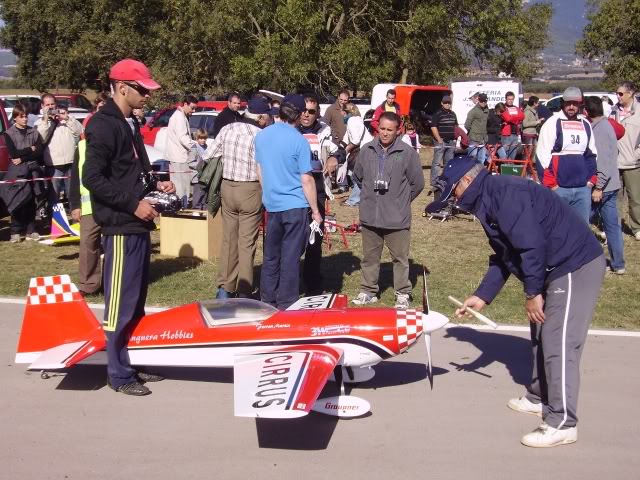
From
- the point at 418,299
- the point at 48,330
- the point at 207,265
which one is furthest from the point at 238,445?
the point at 207,265

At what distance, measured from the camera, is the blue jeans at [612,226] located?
30.7ft

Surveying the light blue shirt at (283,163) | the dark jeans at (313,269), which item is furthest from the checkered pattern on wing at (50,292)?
the dark jeans at (313,269)

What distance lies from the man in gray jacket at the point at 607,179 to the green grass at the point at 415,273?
1.09 feet

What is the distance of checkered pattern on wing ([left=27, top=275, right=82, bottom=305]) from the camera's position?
5.87 metres

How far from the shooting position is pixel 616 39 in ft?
114

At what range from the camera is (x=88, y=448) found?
4848 mm

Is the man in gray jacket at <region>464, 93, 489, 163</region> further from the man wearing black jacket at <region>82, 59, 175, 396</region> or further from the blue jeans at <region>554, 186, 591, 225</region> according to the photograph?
the man wearing black jacket at <region>82, 59, 175, 396</region>

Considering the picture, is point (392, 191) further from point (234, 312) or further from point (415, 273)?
point (234, 312)

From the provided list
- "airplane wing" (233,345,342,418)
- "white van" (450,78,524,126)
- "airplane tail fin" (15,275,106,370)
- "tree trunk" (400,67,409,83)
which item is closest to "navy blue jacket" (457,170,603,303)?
"airplane wing" (233,345,342,418)

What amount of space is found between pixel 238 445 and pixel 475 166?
2180 mm

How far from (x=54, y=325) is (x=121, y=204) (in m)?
1.15

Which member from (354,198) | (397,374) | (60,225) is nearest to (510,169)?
(354,198)

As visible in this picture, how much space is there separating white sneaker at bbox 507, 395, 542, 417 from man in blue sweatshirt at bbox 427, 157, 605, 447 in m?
0.45

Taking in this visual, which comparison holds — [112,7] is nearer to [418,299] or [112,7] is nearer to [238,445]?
[418,299]
